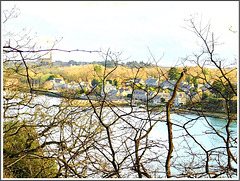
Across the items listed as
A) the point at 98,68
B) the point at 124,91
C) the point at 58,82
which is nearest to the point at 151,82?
the point at 124,91

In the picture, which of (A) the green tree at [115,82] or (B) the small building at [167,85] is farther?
(A) the green tree at [115,82]

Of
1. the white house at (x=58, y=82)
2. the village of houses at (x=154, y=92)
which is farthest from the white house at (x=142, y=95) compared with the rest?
the white house at (x=58, y=82)

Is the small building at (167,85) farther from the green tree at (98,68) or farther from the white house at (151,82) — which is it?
the green tree at (98,68)

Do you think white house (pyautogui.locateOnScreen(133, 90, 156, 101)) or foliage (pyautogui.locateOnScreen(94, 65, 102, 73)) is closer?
white house (pyautogui.locateOnScreen(133, 90, 156, 101))

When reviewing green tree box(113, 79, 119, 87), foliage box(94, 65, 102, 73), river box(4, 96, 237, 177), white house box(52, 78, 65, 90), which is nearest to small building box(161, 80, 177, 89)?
river box(4, 96, 237, 177)

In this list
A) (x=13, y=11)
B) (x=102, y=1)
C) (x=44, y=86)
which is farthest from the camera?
(x=44, y=86)

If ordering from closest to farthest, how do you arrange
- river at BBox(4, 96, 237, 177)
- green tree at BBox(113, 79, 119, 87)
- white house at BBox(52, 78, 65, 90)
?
river at BBox(4, 96, 237, 177) → green tree at BBox(113, 79, 119, 87) → white house at BBox(52, 78, 65, 90)

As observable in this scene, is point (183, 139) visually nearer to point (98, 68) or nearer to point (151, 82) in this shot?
point (151, 82)

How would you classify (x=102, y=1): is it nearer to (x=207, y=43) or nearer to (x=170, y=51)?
(x=170, y=51)

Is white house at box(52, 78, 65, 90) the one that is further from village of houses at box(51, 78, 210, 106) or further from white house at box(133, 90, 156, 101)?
white house at box(133, 90, 156, 101)

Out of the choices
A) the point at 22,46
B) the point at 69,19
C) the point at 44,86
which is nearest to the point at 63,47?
the point at 69,19

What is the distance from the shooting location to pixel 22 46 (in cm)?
167

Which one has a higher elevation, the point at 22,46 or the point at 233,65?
the point at 22,46

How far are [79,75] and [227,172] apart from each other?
1.00 metres
